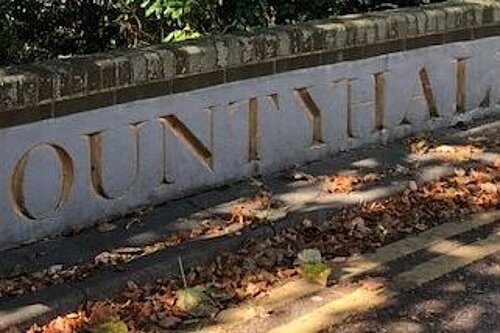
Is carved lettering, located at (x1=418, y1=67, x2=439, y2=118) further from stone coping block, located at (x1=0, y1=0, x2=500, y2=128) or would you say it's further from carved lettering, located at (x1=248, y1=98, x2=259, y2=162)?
carved lettering, located at (x1=248, y1=98, x2=259, y2=162)

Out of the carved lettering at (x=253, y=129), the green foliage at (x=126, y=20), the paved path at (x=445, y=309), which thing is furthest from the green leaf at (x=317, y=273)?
the green foliage at (x=126, y=20)

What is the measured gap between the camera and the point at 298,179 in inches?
214

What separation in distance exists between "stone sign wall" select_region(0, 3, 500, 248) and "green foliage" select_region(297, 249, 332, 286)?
3.31 ft

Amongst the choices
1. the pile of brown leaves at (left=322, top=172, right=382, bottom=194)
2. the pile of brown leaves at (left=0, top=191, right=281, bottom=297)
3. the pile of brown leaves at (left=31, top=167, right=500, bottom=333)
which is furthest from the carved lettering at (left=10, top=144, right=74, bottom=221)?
the pile of brown leaves at (left=322, top=172, right=382, bottom=194)

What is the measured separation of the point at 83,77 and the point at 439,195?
203 cm

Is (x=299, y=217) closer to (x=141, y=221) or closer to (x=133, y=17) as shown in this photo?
(x=141, y=221)

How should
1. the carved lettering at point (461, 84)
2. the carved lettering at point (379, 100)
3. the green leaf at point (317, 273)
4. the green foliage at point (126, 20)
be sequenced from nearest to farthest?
the green leaf at point (317, 273) → the carved lettering at point (379, 100) → the green foliage at point (126, 20) → the carved lettering at point (461, 84)

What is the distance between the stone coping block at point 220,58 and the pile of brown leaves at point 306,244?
948 mm

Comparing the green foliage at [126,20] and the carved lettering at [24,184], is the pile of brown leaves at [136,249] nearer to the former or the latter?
the carved lettering at [24,184]

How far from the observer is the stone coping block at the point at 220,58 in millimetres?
4355

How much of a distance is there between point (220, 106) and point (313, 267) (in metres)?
1.33

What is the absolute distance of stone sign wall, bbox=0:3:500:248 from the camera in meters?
4.39

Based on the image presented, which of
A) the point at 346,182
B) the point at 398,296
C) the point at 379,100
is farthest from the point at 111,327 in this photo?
the point at 379,100

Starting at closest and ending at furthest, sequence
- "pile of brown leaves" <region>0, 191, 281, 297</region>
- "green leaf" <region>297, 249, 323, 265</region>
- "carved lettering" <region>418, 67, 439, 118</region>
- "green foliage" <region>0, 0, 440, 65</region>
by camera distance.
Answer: "pile of brown leaves" <region>0, 191, 281, 297</region> → "green leaf" <region>297, 249, 323, 265</region> → "carved lettering" <region>418, 67, 439, 118</region> → "green foliage" <region>0, 0, 440, 65</region>
